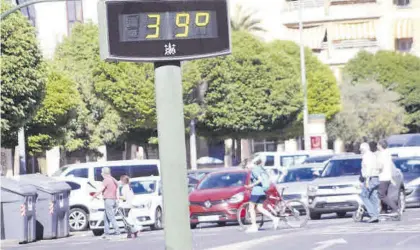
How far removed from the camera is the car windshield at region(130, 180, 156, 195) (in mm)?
34906

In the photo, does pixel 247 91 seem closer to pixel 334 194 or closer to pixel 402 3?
pixel 402 3

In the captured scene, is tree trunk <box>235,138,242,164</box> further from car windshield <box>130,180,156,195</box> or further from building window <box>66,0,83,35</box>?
car windshield <box>130,180,156,195</box>

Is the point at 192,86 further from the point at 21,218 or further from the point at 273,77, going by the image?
the point at 21,218

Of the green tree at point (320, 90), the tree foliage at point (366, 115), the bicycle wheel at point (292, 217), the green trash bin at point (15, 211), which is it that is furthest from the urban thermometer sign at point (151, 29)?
the tree foliage at point (366, 115)

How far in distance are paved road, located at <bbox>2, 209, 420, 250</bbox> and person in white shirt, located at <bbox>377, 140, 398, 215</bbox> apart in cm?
57

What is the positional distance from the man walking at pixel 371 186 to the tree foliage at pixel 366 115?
174 feet

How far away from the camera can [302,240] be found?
74.2ft

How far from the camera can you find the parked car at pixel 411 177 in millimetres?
34562

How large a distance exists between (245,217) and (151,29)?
1808cm

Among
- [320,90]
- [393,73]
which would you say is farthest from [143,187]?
[393,73]

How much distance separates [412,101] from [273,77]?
19122mm

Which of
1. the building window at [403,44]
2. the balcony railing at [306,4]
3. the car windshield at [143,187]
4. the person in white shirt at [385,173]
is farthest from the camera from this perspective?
the building window at [403,44]

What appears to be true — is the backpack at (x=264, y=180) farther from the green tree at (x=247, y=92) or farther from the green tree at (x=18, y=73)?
the green tree at (x=247, y=92)

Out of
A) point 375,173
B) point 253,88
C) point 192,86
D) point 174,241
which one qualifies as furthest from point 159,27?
point 253,88
